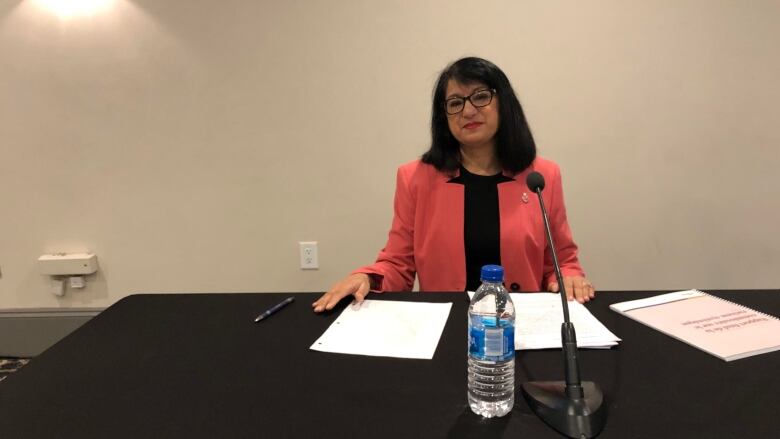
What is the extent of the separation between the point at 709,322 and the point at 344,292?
0.76 meters

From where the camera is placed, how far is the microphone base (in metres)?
0.65

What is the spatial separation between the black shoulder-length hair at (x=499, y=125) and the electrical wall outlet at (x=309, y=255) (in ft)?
3.05

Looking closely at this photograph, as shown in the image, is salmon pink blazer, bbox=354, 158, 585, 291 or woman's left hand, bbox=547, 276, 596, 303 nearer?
woman's left hand, bbox=547, 276, 596, 303

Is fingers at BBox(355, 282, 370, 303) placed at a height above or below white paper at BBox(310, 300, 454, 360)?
above

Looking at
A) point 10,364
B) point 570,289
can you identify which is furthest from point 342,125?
point 10,364

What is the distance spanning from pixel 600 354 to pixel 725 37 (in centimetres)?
186

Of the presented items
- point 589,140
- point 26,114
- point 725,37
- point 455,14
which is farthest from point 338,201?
point 725,37

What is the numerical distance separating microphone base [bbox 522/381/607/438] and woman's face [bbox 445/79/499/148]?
2.86ft

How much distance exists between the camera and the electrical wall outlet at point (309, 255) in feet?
7.65

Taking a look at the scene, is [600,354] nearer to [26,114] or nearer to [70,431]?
[70,431]

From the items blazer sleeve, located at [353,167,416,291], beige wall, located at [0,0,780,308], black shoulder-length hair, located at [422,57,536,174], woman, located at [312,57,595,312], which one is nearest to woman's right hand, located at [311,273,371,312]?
woman, located at [312,57,595,312]

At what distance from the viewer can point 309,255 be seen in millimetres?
2344

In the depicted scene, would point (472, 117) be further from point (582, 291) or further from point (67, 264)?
point (67, 264)

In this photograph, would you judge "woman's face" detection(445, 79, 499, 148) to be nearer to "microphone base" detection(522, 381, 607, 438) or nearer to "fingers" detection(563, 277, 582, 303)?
"fingers" detection(563, 277, 582, 303)
